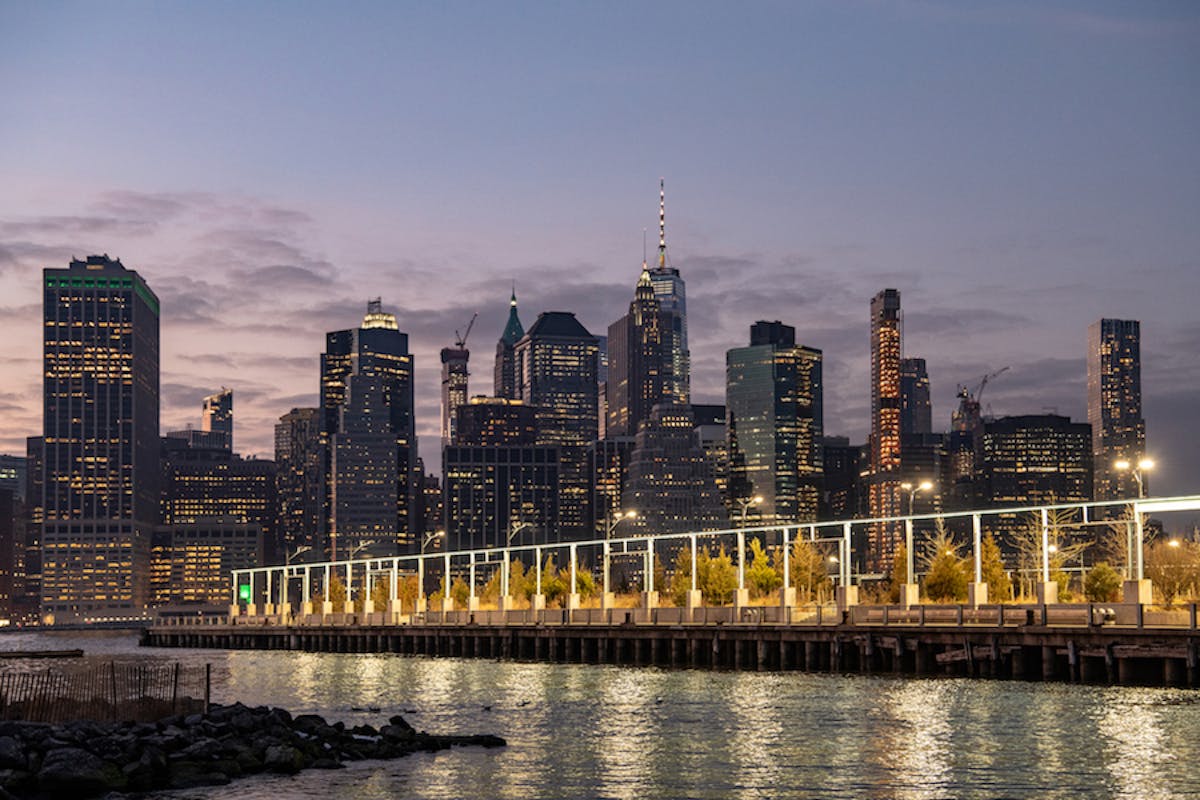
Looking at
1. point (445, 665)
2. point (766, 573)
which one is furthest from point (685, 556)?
point (445, 665)

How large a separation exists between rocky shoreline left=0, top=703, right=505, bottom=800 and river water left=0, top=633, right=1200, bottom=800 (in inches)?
43.0

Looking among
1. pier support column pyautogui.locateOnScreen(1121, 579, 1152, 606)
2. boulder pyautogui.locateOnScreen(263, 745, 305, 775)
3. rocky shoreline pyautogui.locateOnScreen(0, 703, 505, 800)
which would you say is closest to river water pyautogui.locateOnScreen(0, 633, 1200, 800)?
boulder pyautogui.locateOnScreen(263, 745, 305, 775)

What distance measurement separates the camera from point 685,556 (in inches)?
5512

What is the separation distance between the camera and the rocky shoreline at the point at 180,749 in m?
41.2

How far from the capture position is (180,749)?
45688 millimetres

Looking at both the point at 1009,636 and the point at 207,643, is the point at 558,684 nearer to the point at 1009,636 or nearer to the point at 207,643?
the point at 1009,636

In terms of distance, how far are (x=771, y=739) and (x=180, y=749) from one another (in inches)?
707

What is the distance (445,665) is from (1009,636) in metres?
43.6

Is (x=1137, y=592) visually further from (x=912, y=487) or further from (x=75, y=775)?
(x=75, y=775)

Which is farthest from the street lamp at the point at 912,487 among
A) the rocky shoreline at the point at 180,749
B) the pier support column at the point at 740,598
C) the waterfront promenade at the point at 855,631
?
the rocky shoreline at the point at 180,749

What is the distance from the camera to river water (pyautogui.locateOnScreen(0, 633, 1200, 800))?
42906 mm

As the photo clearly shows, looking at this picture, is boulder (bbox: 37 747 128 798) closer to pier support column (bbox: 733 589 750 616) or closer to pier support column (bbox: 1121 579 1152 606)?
pier support column (bbox: 1121 579 1152 606)

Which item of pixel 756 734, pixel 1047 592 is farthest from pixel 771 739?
pixel 1047 592

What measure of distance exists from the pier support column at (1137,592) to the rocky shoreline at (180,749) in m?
29.2
